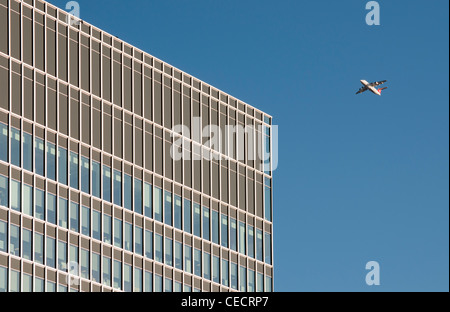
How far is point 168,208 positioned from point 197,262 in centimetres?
549

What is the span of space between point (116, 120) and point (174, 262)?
13.1 metres

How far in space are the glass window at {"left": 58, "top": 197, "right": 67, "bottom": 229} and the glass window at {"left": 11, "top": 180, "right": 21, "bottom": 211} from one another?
5.00m

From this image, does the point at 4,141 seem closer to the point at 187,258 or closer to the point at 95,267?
the point at 95,267

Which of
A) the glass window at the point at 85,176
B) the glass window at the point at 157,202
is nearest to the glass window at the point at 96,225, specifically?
the glass window at the point at 85,176

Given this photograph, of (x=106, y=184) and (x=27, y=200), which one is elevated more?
(x=106, y=184)

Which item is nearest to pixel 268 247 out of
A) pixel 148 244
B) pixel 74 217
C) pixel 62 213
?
pixel 148 244

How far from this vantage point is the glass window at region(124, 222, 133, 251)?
12306cm

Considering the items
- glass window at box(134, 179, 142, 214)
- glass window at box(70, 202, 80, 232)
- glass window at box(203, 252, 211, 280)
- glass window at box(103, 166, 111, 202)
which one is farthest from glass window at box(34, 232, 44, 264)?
glass window at box(203, 252, 211, 280)

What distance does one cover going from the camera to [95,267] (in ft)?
389

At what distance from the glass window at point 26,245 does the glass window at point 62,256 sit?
3.39 meters

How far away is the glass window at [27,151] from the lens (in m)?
113

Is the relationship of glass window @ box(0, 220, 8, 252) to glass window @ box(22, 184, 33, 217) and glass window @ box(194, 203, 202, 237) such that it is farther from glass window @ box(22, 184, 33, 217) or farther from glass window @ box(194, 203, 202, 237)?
glass window @ box(194, 203, 202, 237)
